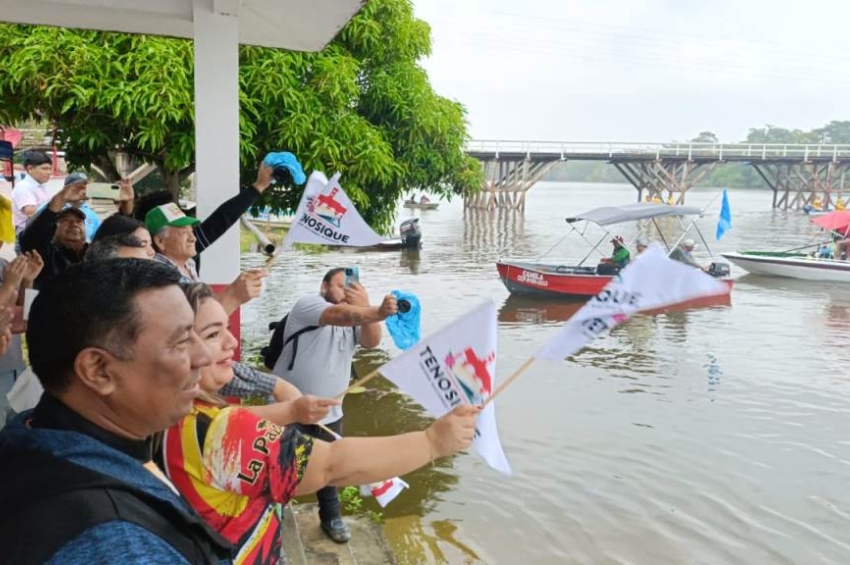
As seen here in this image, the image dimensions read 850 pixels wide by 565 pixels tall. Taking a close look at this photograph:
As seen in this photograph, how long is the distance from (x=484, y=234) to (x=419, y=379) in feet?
94.8

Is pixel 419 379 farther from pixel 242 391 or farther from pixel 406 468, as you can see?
pixel 242 391

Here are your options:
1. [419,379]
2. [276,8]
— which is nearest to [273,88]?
[276,8]

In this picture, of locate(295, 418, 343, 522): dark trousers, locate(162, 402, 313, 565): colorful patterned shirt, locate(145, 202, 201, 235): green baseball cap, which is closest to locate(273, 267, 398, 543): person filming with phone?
locate(295, 418, 343, 522): dark trousers

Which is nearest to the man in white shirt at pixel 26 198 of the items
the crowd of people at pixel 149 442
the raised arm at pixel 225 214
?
the raised arm at pixel 225 214

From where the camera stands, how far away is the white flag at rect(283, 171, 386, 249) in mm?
4020

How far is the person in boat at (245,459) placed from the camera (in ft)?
4.93

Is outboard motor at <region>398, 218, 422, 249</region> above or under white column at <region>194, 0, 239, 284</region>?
under

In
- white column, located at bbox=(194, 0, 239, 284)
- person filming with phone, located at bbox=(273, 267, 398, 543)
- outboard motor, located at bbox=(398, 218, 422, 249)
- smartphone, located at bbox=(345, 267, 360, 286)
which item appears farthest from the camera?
outboard motor, located at bbox=(398, 218, 422, 249)

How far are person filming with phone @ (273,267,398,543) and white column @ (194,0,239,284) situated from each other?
0.92 metres

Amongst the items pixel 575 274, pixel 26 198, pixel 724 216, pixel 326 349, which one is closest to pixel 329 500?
pixel 326 349

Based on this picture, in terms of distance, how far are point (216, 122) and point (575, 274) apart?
36.8 feet

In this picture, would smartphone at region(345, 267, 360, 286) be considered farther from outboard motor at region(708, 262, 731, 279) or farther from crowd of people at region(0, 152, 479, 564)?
outboard motor at region(708, 262, 731, 279)

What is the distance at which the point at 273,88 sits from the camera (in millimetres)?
6609

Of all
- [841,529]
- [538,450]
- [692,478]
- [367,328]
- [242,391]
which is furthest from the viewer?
[538,450]
